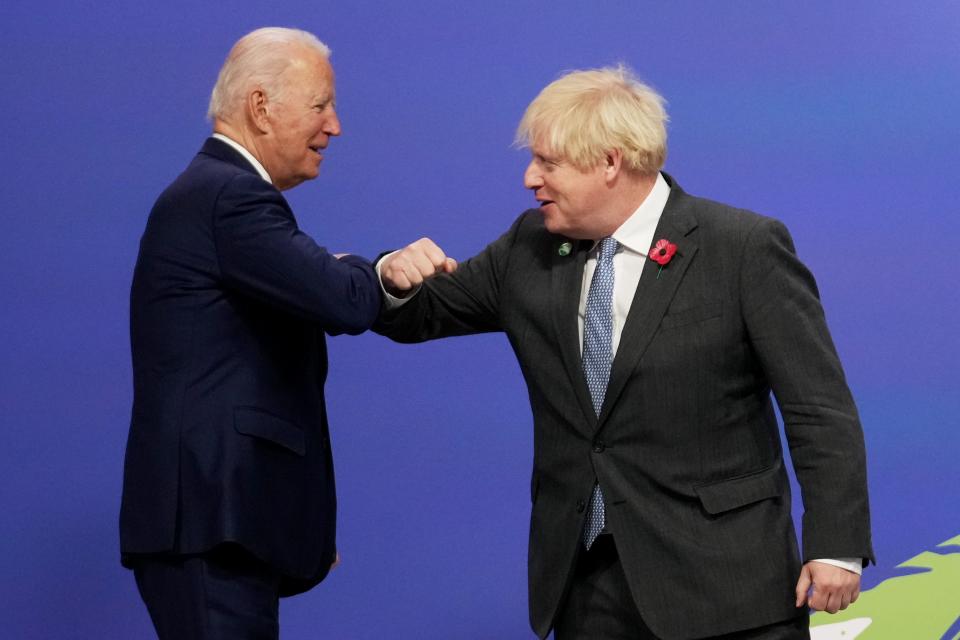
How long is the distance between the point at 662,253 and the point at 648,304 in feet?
0.30

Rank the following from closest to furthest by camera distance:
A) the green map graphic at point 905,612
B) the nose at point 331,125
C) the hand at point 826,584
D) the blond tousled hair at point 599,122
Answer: the hand at point 826,584
the blond tousled hair at point 599,122
the nose at point 331,125
the green map graphic at point 905,612

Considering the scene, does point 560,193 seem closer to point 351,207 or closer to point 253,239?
point 253,239

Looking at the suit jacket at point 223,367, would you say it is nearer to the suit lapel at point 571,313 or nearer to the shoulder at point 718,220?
the suit lapel at point 571,313

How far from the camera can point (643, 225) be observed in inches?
93.1

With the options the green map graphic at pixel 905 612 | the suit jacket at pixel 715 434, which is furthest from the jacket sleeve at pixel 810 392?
the green map graphic at pixel 905 612

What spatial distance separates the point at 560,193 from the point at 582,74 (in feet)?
0.70

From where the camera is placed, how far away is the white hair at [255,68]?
7.85ft

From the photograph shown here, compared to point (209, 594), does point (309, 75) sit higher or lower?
higher

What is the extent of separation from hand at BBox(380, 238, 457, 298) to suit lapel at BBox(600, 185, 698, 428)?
0.38m

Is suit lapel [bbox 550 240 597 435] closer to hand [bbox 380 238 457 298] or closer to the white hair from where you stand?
hand [bbox 380 238 457 298]

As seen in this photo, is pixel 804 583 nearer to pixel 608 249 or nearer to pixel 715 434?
pixel 715 434

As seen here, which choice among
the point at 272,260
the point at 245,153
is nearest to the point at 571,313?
the point at 272,260

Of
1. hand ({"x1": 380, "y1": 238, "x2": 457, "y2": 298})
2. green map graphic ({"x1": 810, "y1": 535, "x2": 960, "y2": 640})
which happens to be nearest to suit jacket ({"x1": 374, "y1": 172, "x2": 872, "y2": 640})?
hand ({"x1": 380, "y1": 238, "x2": 457, "y2": 298})

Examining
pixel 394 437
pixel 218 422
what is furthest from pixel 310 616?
pixel 218 422
